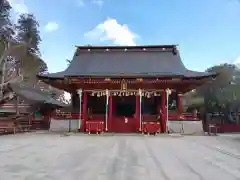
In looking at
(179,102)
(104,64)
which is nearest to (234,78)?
(179,102)

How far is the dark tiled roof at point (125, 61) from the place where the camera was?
2105 centimetres

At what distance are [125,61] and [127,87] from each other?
4261 millimetres

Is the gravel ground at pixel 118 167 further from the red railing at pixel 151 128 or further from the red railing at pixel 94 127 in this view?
the red railing at pixel 94 127

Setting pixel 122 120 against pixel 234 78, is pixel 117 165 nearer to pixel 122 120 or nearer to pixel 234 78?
pixel 122 120

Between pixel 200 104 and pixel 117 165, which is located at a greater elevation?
pixel 200 104

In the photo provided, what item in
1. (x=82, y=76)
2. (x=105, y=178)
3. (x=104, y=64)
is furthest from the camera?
(x=104, y=64)

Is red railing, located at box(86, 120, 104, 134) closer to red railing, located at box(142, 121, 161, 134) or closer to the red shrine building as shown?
the red shrine building

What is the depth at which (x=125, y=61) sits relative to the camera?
23219 millimetres

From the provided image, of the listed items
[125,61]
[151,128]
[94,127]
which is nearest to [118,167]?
[151,128]

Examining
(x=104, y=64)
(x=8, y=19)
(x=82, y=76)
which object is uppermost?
(x=8, y=19)

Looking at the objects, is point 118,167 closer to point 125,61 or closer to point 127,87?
point 127,87

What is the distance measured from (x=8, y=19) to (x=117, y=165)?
113 feet

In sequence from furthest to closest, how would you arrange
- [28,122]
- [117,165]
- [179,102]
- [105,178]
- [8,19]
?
[8,19], [28,122], [179,102], [117,165], [105,178]

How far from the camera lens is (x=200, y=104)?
106 feet
